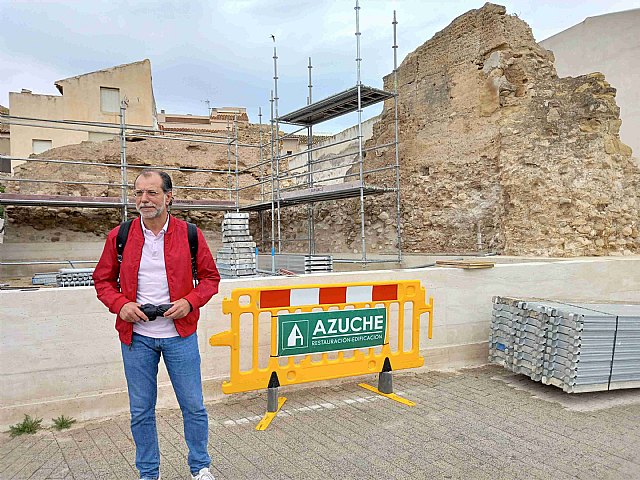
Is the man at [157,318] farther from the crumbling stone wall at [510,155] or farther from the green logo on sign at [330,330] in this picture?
the crumbling stone wall at [510,155]

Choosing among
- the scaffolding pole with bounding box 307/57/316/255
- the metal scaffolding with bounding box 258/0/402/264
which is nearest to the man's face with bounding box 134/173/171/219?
the metal scaffolding with bounding box 258/0/402/264

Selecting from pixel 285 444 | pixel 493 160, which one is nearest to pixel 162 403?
pixel 285 444

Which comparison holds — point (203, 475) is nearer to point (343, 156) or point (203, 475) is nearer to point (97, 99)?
point (343, 156)

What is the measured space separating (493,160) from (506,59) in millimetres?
2319

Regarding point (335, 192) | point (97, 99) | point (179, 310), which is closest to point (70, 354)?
point (179, 310)

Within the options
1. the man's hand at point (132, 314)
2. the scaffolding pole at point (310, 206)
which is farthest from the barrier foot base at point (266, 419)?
the scaffolding pole at point (310, 206)

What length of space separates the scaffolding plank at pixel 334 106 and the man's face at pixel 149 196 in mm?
7694

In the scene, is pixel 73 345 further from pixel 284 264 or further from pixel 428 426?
pixel 284 264

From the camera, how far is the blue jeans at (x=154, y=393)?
2.78 meters

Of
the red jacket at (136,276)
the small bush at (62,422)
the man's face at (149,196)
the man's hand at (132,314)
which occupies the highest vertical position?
Answer: the man's face at (149,196)

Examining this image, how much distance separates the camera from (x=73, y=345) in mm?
3984

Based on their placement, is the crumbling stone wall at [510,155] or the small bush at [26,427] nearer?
the small bush at [26,427]

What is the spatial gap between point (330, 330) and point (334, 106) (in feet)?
26.1

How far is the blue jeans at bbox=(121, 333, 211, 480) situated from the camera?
278cm
